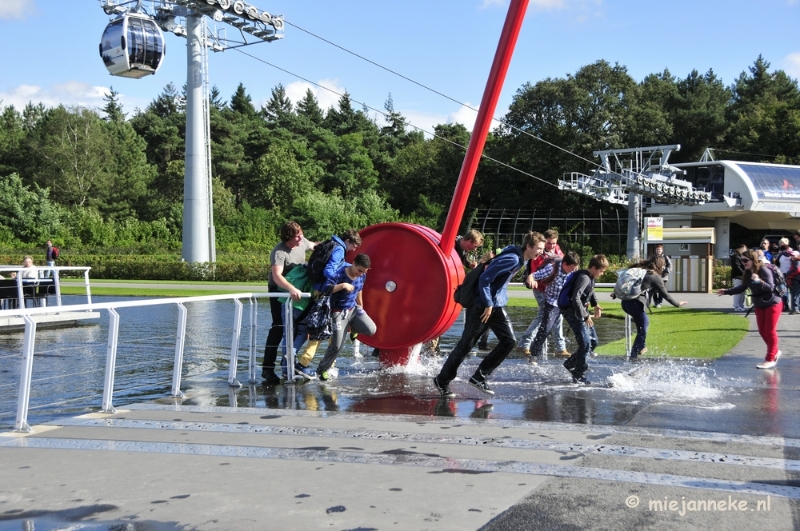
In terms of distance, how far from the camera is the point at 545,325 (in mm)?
11781

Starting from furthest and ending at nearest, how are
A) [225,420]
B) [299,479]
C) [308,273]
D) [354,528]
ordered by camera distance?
1. [308,273]
2. [225,420]
3. [299,479]
4. [354,528]

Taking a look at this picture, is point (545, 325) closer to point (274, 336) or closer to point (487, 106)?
point (487, 106)

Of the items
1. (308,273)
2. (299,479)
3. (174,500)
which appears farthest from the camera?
(308,273)

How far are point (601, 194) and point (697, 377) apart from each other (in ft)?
161

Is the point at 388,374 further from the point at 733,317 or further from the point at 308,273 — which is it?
the point at 733,317

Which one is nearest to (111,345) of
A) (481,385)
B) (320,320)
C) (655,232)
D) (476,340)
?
(320,320)

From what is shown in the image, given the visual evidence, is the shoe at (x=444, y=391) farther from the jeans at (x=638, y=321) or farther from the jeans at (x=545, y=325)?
the jeans at (x=638, y=321)

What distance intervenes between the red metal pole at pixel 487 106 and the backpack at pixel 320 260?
1.67 metres

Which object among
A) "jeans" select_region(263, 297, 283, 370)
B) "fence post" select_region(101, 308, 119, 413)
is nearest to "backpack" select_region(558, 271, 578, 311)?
"jeans" select_region(263, 297, 283, 370)

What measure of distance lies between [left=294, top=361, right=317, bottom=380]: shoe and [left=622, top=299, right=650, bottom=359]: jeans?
16.0 feet

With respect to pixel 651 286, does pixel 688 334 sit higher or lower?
lower

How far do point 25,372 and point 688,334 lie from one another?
11928 mm

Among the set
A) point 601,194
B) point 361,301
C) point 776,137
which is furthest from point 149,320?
point 776,137

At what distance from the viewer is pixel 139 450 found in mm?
6223
